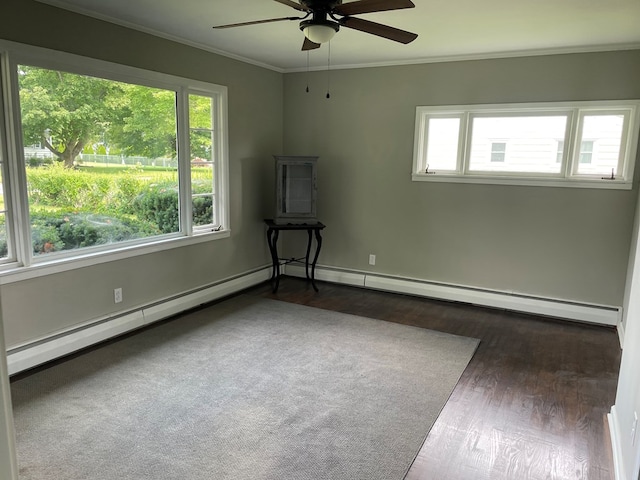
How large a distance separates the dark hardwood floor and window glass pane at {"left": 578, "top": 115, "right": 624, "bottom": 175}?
1.50m

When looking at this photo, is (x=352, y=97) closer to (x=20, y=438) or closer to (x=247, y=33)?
(x=247, y=33)

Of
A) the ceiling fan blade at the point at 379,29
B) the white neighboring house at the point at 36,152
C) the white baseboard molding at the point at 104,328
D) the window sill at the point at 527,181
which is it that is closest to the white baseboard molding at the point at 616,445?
the window sill at the point at 527,181

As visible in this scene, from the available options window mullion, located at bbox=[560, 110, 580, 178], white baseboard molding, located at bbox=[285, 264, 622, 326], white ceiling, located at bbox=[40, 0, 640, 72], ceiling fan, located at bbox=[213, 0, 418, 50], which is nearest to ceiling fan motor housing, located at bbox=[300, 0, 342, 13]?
ceiling fan, located at bbox=[213, 0, 418, 50]

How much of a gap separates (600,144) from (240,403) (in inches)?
151

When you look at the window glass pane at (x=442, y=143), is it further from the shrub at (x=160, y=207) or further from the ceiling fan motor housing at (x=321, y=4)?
the shrub at (x=160, y=207)

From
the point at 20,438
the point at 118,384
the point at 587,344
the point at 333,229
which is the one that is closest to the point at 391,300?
the point at 333,229

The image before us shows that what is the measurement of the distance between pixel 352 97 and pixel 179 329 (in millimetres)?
3162

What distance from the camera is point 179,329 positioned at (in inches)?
153

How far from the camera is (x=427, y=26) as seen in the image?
3.38 metres

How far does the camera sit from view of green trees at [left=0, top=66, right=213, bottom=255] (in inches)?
122

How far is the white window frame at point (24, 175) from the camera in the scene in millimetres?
2854

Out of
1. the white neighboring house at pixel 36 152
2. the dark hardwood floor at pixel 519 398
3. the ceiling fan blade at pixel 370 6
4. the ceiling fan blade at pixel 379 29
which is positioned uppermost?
the ceiling fan blade at pixel 370 6

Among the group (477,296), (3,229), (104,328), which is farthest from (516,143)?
(3,229)

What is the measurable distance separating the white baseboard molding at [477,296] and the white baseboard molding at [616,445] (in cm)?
179
